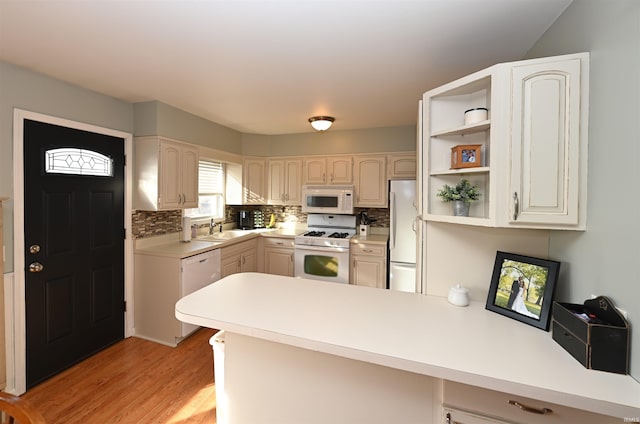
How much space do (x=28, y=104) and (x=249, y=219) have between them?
9.57 ft

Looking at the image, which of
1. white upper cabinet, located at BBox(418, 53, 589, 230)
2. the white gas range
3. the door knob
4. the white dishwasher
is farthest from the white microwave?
the door knob

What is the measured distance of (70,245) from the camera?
2545mm

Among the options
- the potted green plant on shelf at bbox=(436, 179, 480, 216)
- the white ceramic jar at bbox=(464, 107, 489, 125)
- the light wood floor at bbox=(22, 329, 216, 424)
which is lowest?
the light wood floor at bbox=(22, 329, 216, 424)

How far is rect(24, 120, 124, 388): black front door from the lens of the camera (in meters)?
2.29

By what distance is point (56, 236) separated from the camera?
244cm

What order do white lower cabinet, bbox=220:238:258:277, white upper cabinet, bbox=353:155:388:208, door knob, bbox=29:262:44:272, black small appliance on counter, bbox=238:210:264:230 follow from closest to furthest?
1. door knob, bbox=29:262:44:272
2. white lower cabinet, bbox=220:238:258:277
3. white upper cabinet, bbox=353:155:388:208
4. black small appliance on counter, bbox=238:210:264:230

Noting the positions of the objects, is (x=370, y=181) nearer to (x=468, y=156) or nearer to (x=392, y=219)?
(x=392, y=219)

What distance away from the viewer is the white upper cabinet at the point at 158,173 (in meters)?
3.00

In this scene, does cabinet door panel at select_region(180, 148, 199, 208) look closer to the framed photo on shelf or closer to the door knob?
the door knob

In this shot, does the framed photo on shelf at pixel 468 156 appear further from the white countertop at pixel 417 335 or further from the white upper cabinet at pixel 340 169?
the white upper cabinet at pixel 340 169

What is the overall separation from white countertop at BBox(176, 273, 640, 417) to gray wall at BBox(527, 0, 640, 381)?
23 cm

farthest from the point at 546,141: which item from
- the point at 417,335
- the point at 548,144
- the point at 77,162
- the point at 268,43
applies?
the point at 77,162

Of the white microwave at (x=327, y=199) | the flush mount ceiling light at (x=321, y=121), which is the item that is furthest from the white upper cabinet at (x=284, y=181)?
the flush mount ceiling light at (x=321, y=121)

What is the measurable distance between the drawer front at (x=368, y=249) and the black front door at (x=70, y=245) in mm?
2656
